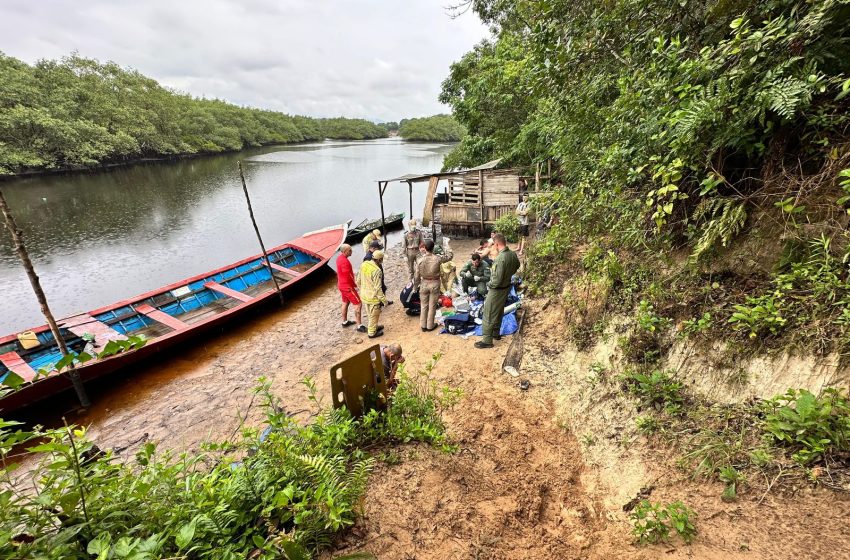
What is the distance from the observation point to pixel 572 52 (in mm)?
4695

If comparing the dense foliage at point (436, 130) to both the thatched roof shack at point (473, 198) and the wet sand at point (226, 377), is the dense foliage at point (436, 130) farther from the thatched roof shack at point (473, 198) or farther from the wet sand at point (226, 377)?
the wet sand at point (226, 377)

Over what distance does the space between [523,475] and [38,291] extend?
7.74 metres

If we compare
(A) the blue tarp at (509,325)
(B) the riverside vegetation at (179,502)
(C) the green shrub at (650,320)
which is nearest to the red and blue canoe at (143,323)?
(B) the riverside vegetation at (179,502)

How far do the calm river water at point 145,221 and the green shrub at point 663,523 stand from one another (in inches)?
607

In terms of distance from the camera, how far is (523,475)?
125 inches

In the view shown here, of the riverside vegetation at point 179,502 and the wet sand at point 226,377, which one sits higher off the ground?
the riverside vegetation at point 179,502

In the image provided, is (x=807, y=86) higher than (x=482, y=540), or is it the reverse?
(x=807, y=86)

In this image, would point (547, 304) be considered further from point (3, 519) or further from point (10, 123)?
point (10, 123)

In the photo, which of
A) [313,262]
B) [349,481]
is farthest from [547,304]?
[313,262]

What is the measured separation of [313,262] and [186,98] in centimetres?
6631

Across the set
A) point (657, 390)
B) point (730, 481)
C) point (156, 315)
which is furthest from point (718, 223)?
point (156, 315)

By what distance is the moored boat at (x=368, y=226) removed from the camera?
1759cm

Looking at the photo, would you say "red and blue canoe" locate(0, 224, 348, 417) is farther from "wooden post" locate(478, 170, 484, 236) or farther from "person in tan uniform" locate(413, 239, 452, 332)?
"wooden post" locate(478, 170, 484, 236)

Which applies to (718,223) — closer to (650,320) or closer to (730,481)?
(650,320)
